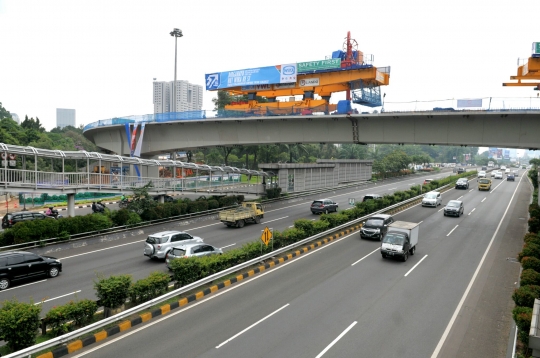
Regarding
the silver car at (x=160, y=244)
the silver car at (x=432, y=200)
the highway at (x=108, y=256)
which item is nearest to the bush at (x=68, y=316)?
the highway at (x=108, y=256)

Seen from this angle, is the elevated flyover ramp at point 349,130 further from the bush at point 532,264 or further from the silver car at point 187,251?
the silver car at point 187,251

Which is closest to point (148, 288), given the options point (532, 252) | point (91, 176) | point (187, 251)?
point (187, 251)

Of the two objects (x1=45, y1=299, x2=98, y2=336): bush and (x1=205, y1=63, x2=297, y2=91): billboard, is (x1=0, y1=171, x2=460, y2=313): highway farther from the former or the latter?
(x1=205, y1=63, x2=297, y2=91): billboard

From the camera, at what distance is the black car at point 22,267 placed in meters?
15.7

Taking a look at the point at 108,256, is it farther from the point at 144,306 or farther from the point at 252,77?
the point at 252,77

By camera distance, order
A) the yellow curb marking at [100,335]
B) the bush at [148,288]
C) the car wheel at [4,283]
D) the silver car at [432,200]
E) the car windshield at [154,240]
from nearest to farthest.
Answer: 1. the yellow curb marking at [100,335]
2. the bush at [148,288]
3. the car wheel at [4,283]
4. the car windshield at [154,240]
5. the silver car at [432,200]

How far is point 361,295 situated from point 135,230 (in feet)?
61.1

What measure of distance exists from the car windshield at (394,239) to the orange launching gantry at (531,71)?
17.2 m

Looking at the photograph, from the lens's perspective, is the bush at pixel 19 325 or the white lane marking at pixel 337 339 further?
the white lane marking at pixel 337 339

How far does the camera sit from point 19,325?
9.35 metres

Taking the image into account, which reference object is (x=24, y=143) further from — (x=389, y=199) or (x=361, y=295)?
(x=361, y=295)

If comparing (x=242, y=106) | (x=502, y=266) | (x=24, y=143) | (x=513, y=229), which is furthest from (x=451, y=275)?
(x=24, y=143)

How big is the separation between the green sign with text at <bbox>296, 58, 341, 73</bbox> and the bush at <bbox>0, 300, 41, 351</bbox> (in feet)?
105

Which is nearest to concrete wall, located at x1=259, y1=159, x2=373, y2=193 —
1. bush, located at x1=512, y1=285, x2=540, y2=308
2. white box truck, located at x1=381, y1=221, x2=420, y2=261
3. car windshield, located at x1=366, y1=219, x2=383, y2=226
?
car windshield, located at x1=366, y1=219, x2=383, y2=226
